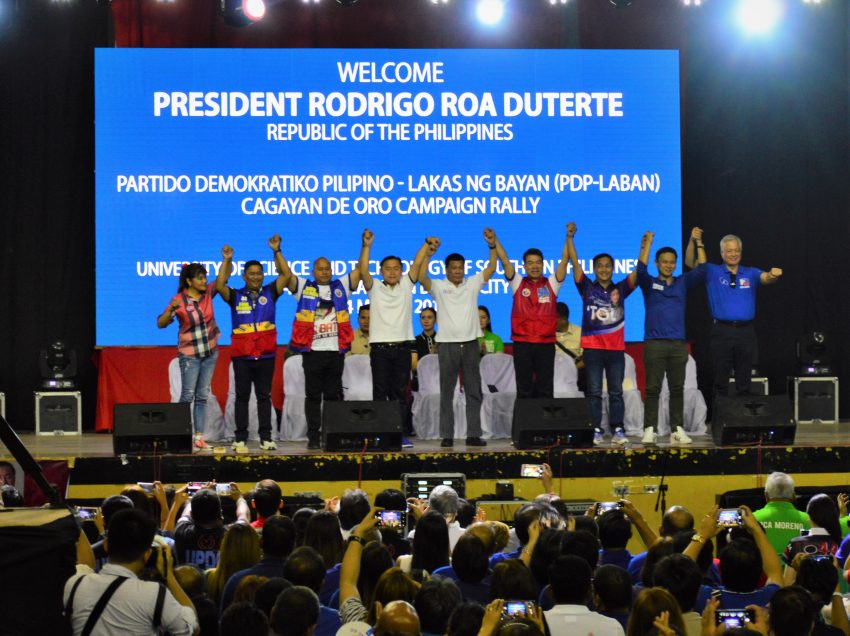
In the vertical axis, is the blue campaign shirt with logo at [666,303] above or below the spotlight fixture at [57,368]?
above

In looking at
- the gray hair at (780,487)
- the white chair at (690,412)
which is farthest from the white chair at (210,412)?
the gray hair at (780,487)

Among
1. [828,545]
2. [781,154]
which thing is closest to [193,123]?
[781,154]

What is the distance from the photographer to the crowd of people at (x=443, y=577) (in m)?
3.25

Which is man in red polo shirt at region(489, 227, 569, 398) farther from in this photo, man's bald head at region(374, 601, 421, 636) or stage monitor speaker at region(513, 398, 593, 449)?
man's bald head at region(374, 601, 421, 636)

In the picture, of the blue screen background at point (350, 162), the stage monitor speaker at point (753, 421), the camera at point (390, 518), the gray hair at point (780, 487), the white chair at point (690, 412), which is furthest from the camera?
the blue screen background at point (350, 162)

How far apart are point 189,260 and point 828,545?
7185 millimetres

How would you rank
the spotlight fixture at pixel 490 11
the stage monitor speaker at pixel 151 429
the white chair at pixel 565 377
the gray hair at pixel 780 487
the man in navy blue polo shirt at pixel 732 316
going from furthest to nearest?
1. the spotlight fixture at pixel 490 11
2. the white chair at pixel 565 377
3. the man in navy blue polo shirt at pixel 732 316
4. the stage monitor speaker at pixel 151 429
5. the gray hair at pixel 780 487

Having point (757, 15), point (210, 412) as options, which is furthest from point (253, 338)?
point (757, 15)

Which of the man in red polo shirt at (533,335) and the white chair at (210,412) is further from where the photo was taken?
the white chair at (210,412)

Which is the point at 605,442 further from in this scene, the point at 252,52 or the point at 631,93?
the point at 252,52

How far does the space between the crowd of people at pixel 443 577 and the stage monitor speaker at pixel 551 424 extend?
9.09 ft

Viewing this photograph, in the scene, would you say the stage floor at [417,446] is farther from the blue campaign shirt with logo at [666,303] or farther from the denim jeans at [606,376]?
the blue campaign shirt with logo at [666,303]

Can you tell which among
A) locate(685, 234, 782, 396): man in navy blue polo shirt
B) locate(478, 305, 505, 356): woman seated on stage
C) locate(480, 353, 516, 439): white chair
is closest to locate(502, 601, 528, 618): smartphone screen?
locate(685, 234, 782, 396): man in navy blue polo shirt

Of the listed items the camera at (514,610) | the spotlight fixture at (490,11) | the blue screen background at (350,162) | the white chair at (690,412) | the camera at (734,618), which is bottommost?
the camera at (734,618)
